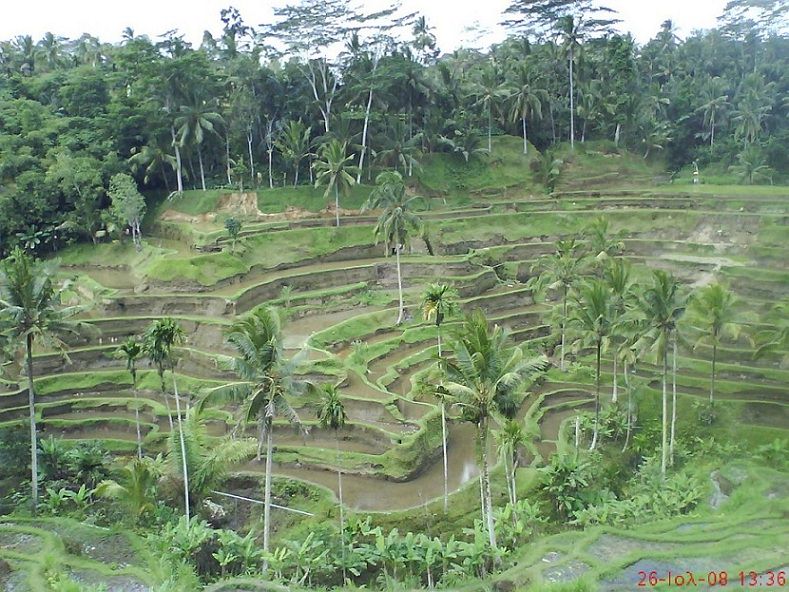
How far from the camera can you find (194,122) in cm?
5303

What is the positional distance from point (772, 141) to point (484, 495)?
4953 centimetres

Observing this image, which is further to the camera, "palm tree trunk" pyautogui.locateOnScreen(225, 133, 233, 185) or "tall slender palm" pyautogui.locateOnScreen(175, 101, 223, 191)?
"palm tree trunk" pyautogui.locateOnScreen(225, 133, 233, 185)

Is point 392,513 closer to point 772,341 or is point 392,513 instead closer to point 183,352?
point 183,352

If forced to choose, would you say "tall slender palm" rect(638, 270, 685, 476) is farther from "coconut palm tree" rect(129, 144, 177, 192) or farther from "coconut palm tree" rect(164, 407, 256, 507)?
"coconut palm tree" rect(129, 144, 177, 192)

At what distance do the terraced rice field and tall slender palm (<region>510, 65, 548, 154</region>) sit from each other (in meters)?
8.80

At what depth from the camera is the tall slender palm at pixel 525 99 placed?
Answer: 61.7 metres

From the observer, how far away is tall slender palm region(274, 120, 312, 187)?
177 feet

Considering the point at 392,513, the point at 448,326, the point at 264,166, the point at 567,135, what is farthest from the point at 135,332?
the point at 567,135

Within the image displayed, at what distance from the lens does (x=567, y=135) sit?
68.6 meters

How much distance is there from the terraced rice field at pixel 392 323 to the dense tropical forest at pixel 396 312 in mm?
180

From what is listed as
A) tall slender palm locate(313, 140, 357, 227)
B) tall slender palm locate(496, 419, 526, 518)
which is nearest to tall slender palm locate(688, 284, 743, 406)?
tall slender palm locate(496, 419, 526, 518)

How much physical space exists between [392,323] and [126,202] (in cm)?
2019

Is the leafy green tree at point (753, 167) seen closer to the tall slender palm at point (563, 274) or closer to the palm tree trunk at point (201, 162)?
the tall slender palm at point (563, 274)
